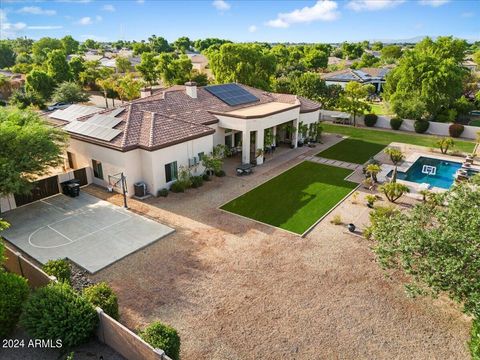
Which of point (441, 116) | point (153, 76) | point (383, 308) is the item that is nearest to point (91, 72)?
point (153, 76)

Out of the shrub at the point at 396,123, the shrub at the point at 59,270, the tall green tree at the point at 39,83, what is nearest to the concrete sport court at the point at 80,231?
the shrub at the point at 59,270

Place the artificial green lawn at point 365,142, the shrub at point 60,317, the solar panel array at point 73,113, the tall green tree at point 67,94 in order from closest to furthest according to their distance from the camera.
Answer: the shrub at point 60,317 → the solar panel array at point 73,113 → the artificial green lawn at point 365,142 → the tall green tree at point 67,94

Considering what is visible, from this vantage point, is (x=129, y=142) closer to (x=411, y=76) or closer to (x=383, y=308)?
(x=383, y=308)

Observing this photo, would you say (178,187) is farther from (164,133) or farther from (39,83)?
(39,83)

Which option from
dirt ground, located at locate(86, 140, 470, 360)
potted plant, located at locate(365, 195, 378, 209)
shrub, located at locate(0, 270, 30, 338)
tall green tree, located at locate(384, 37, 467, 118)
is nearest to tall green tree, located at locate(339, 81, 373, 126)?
tall green tree, located at locate(384, 37, 467, 118)

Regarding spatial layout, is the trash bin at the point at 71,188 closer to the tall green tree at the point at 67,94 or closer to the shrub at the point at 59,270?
the shrub at the point at 59,270

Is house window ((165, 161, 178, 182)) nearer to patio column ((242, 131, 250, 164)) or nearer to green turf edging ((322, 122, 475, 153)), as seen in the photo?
patio column ((242, 131, 250, 164))
